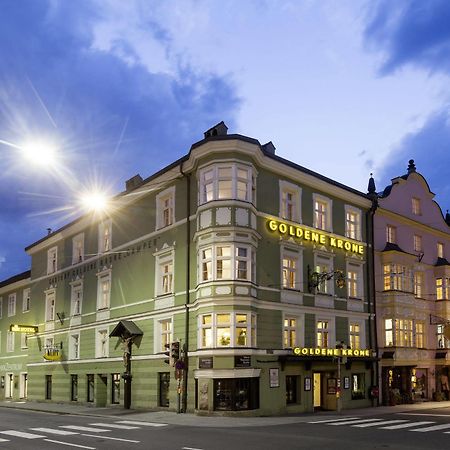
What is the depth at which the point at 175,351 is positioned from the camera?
3053 cm

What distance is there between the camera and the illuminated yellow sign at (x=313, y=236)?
3212 cm

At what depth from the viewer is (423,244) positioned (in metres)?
43.1

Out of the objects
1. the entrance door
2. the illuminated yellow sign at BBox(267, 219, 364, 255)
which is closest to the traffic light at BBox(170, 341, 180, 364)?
the illuminated yellow sign at BBox(267, 219, 364, 255)

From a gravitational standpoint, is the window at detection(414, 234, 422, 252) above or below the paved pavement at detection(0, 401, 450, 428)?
above

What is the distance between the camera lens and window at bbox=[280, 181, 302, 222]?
109ft

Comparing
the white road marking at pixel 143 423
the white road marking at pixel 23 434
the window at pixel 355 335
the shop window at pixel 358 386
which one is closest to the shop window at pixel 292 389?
the shop window at pixel 358 386

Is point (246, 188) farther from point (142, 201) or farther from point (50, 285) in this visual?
point (50, 285)

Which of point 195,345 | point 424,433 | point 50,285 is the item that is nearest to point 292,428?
point 424,433

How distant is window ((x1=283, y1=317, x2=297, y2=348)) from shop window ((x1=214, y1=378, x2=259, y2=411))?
3624 mm

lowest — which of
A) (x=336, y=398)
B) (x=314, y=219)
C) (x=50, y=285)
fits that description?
(x=336, y=398)

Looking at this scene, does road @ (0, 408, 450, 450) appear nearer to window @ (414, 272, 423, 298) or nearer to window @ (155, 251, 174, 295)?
window @ (155, 251, 174, 295)

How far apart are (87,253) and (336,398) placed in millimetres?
19561

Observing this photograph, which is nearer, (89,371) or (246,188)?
(246,188)

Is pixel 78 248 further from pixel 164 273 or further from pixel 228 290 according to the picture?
pixel 228 290
